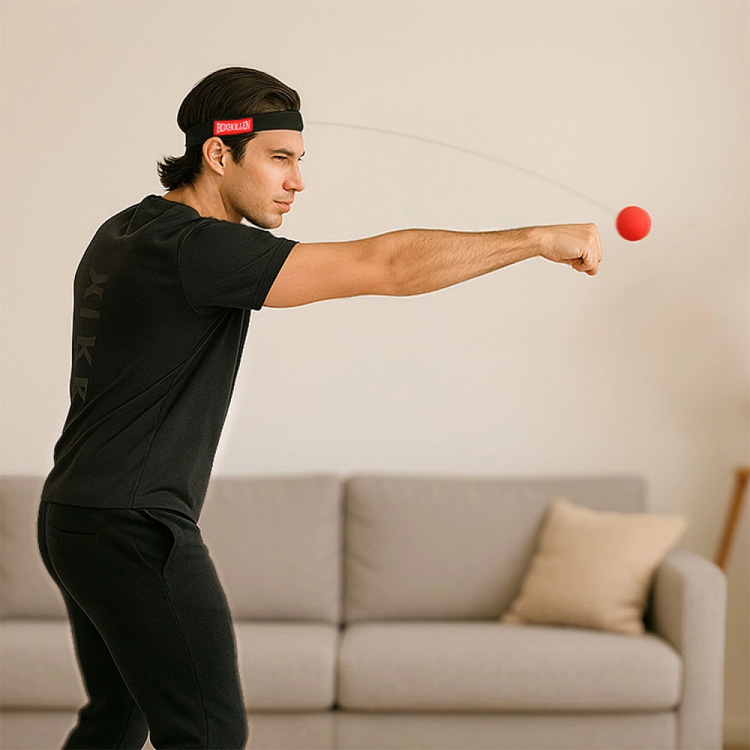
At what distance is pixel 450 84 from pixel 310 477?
4.08ft

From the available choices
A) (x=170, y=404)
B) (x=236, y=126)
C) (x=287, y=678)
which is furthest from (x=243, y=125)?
(x=287, y=678)

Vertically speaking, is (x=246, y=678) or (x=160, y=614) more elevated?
(x=160, y=614)

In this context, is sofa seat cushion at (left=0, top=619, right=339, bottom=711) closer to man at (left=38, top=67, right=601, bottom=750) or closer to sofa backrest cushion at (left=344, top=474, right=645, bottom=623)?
sofa backrest cushion at (left=344, top=474, right=645, bottom=623)

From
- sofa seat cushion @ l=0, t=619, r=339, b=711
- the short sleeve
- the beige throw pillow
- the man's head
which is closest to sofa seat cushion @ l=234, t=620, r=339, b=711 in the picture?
sofa seat cushion @ l=0, t=619, r=339, b=711

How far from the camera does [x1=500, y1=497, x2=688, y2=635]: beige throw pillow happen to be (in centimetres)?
302

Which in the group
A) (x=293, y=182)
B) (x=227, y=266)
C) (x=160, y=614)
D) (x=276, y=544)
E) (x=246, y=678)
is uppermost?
(x=293, y=182)

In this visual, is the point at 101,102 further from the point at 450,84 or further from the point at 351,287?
the point at 351,287

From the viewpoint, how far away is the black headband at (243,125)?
1802 millimetres

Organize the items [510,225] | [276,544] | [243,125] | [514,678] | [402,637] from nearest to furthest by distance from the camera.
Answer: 1. [243,125]
2. [514,678]
3. [402,637]
4. [276,544]
5. [510,225]

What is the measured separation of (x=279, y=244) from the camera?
160cm

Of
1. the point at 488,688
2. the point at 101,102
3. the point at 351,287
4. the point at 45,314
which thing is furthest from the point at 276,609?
the point at 351,287

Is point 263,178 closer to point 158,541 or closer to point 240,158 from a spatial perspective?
point 240,158

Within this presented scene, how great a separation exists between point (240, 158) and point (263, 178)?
49 millimetres

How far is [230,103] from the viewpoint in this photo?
1.81m
